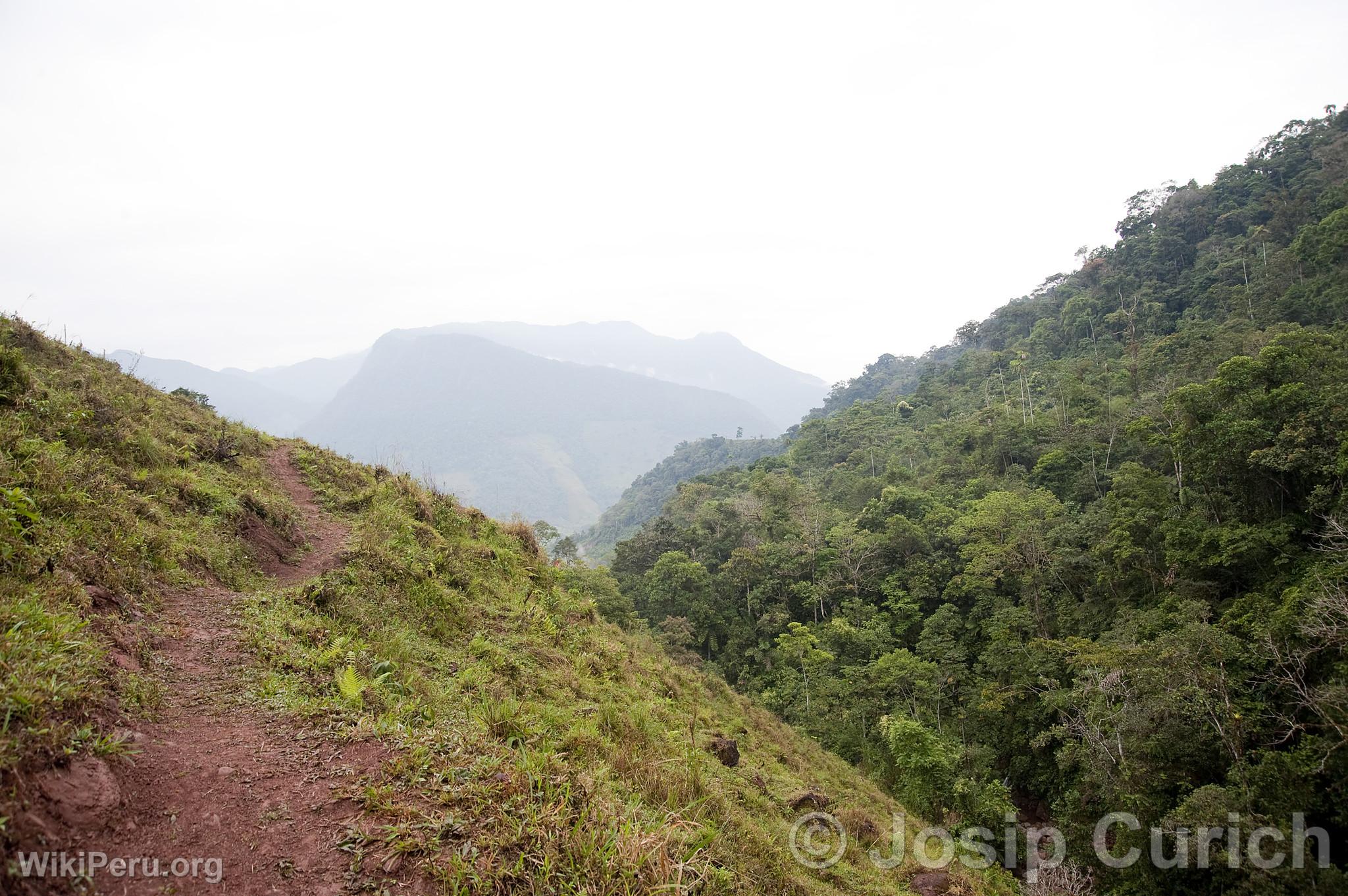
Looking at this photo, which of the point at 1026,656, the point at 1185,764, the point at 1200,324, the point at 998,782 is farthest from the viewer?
the point at 1200,324

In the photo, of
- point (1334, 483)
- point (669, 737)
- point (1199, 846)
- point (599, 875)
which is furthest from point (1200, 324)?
point (599, 875)

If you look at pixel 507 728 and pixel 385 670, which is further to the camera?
pixel 385 670

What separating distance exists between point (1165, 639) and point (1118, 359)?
36.4 metres

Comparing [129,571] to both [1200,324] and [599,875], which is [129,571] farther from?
[1200,324]

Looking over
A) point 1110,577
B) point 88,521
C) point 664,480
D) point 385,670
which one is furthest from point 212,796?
point 664,480

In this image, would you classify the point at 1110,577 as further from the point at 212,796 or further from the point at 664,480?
the point at 664,480

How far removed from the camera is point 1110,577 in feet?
61.4

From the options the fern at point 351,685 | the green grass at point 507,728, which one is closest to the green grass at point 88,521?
the green grass at point 507,728

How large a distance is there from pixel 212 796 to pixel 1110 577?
23589 mm

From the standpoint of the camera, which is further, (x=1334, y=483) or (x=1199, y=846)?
(x=1334, y=483)

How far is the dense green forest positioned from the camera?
36.8 ft

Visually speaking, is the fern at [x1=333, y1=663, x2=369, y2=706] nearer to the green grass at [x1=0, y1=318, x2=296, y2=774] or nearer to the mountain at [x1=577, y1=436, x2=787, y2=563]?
the green grass at [x1=0, y1=318, x2=296, y2=774]

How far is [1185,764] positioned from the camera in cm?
1152

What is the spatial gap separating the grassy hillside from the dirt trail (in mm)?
111
